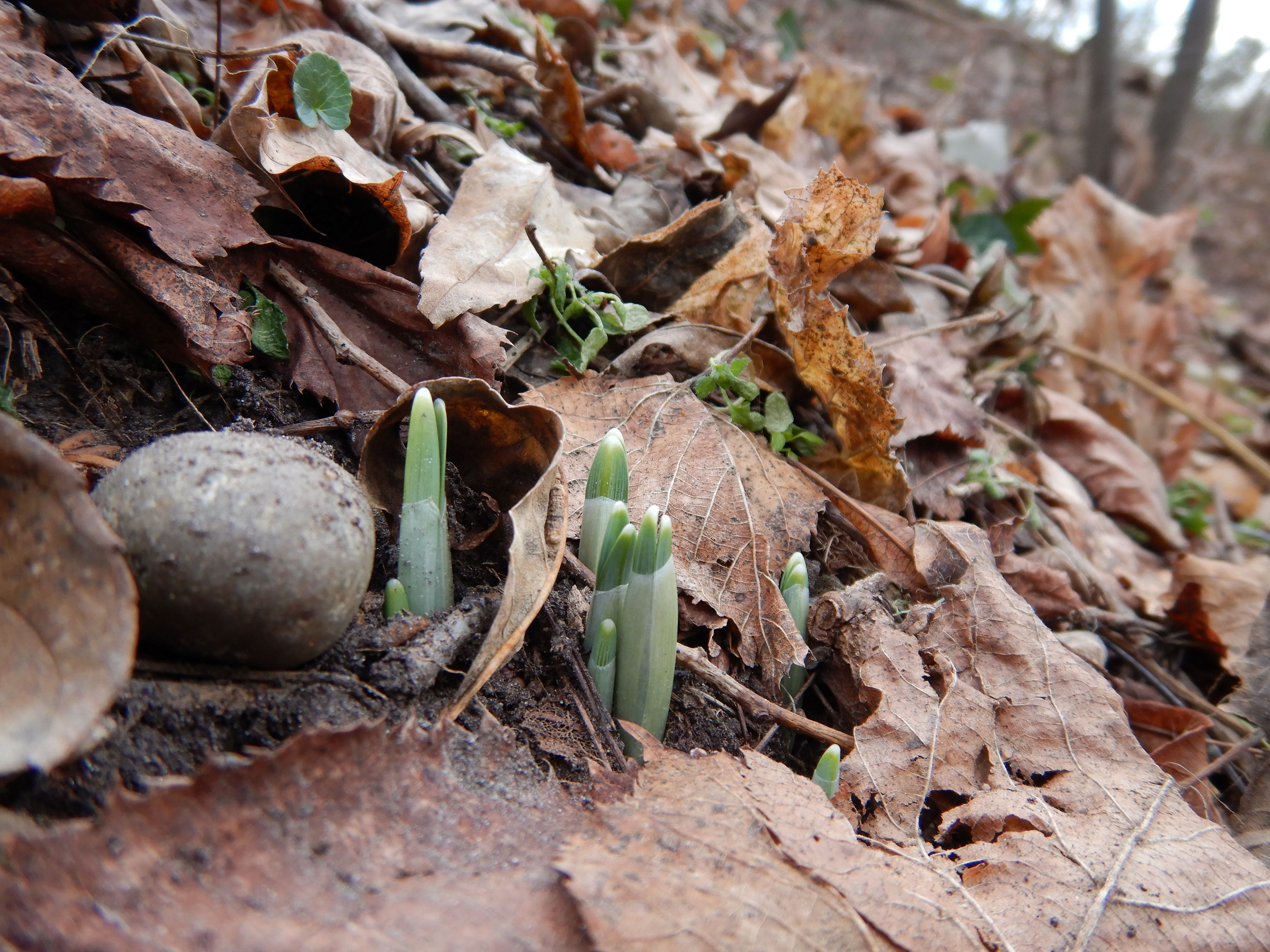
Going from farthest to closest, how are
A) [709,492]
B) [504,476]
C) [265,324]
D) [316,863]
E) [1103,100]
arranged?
[1103,100] → [709,492] → [265,324] → [504,476] → [316,863]

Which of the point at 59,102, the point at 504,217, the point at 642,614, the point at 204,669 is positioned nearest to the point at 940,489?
the point at 642,614

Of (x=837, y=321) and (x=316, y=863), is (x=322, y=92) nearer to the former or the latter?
(x=837, y=321)

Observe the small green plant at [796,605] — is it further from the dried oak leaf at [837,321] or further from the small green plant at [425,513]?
the small green plant at [425,513]

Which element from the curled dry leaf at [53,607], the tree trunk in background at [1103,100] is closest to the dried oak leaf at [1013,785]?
the curled dry leaf at [53,607]

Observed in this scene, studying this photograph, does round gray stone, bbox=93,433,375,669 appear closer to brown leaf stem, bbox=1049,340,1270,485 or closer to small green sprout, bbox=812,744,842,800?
small green sprout, bbox=812,744,842,800

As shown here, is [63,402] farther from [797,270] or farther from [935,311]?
[935,311]

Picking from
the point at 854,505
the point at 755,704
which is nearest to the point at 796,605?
the point at 755,704
